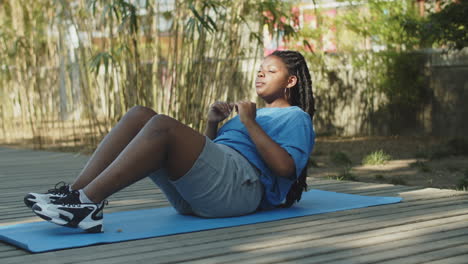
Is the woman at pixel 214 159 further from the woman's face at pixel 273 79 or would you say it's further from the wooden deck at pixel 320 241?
the wooden deck at pixel 320 241

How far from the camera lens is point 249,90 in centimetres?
769

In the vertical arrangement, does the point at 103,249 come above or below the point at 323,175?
above

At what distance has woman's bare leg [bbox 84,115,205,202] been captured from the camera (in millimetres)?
2436

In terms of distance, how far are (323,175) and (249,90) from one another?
2.88 meters

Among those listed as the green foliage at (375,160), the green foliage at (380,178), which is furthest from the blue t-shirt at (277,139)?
the green foliage at (375,160)

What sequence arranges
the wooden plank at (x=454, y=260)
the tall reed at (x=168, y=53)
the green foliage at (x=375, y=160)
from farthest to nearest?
the tall reed at (x=168, y=53) < the green foliage at (x=375, y=160) < the wooden plank at (x=454, y=260)

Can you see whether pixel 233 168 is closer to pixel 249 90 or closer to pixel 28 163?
pixel 28 163

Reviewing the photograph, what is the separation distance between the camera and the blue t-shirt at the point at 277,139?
274 centimetres

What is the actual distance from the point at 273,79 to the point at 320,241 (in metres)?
0.82

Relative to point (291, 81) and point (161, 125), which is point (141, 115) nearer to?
point (161, 125)

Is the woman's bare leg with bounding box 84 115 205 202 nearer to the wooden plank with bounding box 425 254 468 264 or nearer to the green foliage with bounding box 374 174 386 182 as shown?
the wooden plank with bounding box 425 254 468 264

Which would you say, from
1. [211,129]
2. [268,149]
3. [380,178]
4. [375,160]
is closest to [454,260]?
[268,149]

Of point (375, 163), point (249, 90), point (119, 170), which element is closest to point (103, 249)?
point (119, 170)

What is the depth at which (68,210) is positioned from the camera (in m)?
2.40
